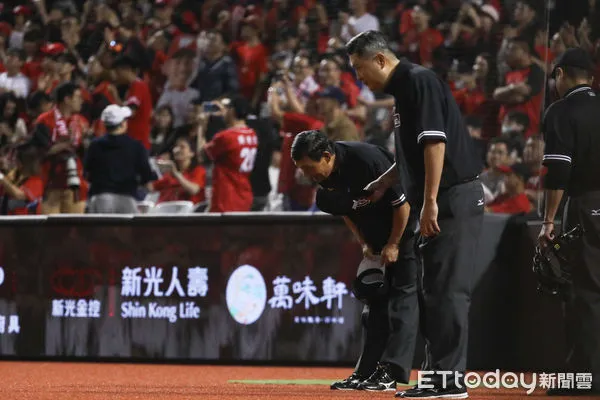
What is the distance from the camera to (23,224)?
10977mm

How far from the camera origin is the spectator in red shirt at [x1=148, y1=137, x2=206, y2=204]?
500 inches

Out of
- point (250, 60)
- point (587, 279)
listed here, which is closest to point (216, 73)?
point (250, 60)

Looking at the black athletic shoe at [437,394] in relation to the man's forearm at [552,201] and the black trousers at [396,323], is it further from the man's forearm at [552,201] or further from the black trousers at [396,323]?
the man's forearm at [552,201]

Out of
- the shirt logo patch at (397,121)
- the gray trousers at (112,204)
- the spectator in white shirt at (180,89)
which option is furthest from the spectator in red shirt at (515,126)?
the shirt logo patch at (397,121)

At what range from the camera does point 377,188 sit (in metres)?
6.80

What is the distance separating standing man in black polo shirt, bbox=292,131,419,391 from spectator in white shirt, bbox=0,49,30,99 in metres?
10.7

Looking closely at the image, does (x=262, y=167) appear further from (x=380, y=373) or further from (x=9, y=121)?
(x=380, y=373)

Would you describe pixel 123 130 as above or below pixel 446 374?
above

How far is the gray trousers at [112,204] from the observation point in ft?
38.8

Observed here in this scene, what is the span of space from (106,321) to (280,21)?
272 inches

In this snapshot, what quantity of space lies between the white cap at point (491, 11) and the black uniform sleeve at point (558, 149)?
692 cm

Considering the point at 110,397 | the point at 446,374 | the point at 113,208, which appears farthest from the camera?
the point at 113,208

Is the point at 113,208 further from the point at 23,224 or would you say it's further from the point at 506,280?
the point at 506,280

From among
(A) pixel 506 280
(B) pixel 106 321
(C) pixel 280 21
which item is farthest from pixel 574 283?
(C) pixel 280 21
